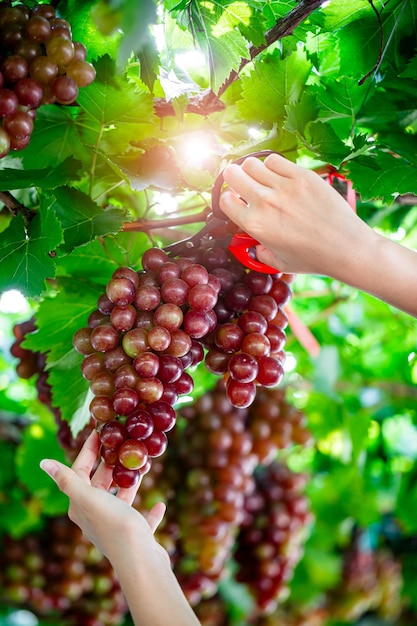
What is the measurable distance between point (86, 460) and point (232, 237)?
0.26 m

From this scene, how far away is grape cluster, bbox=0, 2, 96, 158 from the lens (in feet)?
1.62

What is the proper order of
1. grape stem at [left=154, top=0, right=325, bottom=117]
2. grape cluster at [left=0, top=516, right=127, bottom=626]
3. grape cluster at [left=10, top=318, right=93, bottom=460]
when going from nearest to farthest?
grape stem at [left=154, top=0, right=325, bottom=117] < grape cluster at [left=10, top=318, right=93, bottom=460] < grape cluster at [left=0, top=516, right=127, bottom=626]

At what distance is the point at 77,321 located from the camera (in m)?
0.71

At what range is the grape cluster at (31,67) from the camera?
0.49 m

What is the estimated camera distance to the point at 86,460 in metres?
0.54

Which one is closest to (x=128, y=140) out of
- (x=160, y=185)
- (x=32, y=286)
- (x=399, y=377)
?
(x=160, y=185)

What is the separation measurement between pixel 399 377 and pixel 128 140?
1220mm

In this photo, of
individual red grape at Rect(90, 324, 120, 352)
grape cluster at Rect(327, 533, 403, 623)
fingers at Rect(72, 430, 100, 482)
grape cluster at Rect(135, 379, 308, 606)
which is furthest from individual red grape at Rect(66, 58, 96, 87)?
grape cluster at Rect(327, 533, 403, 623)

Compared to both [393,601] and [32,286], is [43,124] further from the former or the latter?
[393,601]

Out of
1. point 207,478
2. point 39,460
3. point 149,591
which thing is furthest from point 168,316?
point 39,460

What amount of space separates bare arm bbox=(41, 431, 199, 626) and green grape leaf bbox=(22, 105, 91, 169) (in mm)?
348

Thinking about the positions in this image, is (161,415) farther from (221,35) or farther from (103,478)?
(221,35)

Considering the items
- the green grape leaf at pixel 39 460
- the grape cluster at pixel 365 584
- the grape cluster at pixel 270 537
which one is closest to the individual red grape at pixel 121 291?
the green grape leaf at pixel 39 460

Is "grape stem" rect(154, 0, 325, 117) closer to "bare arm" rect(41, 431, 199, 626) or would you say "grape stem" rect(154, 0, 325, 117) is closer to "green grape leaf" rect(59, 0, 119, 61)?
"green grape leaf" rect(59, 0, 119, 61)
